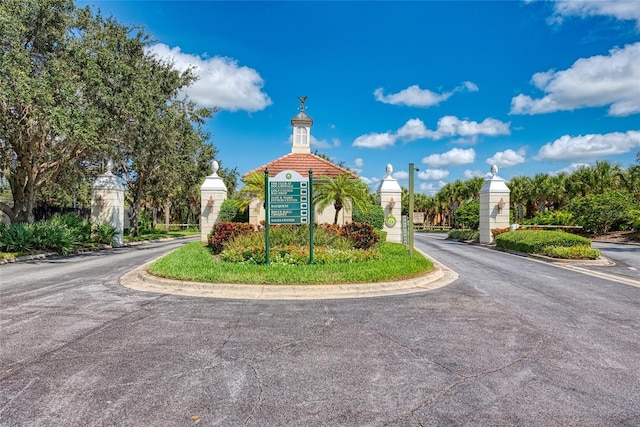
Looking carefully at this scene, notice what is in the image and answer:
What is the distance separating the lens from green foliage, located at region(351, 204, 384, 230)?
19.2 meters

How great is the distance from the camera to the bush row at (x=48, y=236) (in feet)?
55.5

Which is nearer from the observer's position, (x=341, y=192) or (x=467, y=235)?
(x=341, y=192)

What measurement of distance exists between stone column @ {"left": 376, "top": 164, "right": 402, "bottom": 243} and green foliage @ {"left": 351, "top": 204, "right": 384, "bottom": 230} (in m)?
1.01

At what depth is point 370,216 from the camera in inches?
760

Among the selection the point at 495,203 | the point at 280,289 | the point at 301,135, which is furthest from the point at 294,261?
the point at 495,203

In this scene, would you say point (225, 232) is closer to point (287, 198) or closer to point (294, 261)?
point (287, 198)

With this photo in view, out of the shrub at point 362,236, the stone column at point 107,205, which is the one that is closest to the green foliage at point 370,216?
the shrub at point 362,236

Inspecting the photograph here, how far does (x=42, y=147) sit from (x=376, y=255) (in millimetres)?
16512

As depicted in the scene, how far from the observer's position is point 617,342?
5.58 meters

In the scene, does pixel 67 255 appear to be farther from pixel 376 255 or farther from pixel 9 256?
pixel 376 255

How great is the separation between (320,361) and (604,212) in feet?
100

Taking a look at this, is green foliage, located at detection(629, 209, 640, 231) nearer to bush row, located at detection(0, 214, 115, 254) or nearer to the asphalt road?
the asphalt road

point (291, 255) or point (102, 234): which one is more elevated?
point (102, 234)

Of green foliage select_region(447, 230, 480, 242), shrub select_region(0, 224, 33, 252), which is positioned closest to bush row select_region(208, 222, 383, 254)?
shrub select_region(0, 224, 33, 252)
